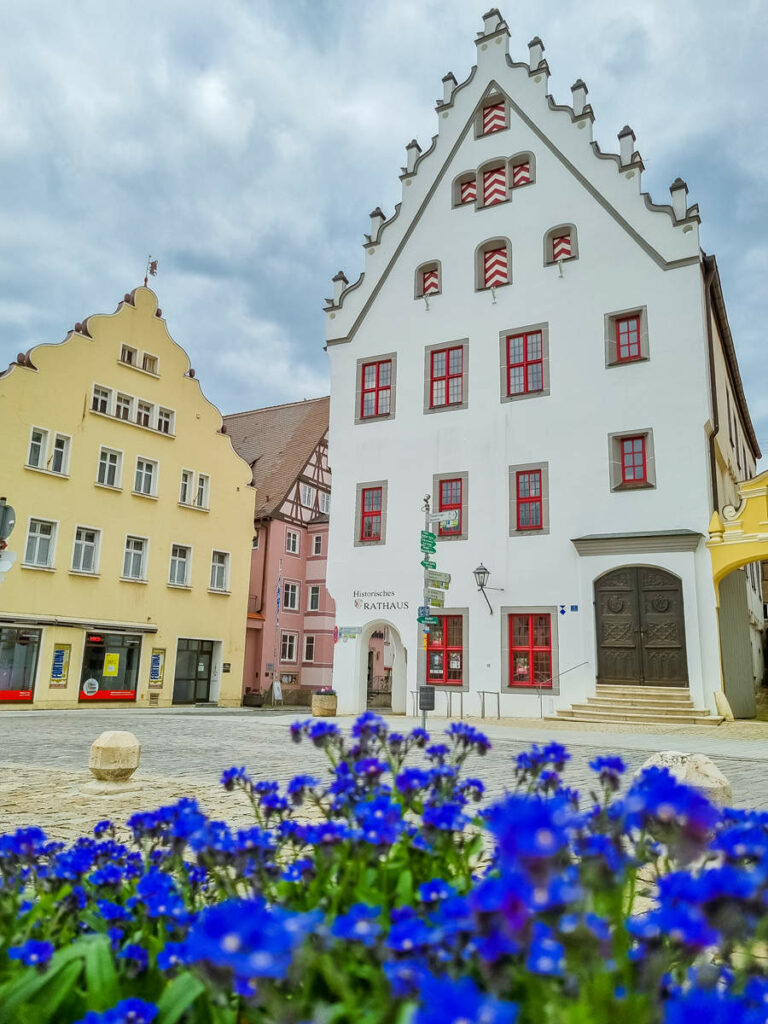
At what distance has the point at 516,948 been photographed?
1.07 meters

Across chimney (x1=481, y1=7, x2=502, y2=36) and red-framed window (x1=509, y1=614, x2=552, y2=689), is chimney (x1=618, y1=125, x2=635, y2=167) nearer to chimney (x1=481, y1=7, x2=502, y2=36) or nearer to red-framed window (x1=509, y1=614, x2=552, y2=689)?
chimney (x1=481, y1=7, x2=502, y2=36)

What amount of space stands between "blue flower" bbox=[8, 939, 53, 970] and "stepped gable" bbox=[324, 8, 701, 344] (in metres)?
22.8

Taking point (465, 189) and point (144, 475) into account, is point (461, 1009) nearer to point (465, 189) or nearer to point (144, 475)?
point (465, 189)

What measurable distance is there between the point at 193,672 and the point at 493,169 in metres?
21.9

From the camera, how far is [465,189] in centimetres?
2561

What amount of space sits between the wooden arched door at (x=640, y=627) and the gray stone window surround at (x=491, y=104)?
15118 mm

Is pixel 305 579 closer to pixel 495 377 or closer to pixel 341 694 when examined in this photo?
pixel 341 694

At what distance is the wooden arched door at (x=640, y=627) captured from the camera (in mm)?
19422

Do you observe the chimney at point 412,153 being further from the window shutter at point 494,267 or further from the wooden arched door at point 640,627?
the wooden arched door at point 640,627

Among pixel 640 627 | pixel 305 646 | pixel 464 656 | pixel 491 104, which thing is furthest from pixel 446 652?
pixel 491 104

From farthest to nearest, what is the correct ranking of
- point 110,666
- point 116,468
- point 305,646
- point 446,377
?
point 305,646 < point 116,468 < point 110,666 < point 446,377

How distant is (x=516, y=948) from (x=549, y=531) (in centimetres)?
2113

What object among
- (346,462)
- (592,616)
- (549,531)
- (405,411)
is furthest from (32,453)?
(592,616)

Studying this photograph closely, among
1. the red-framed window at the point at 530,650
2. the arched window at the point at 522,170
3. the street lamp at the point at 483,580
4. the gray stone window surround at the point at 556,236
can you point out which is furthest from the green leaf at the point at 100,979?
the arched window at the point at 522,170
